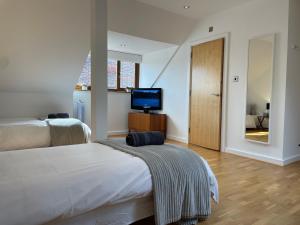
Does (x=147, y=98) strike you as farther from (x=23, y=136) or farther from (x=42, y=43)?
(x=23, y=136)

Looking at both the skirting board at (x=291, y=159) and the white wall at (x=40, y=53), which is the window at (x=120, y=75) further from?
the skirting board at (x=291, y=159)

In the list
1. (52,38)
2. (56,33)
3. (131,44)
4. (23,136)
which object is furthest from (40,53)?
(131,44)

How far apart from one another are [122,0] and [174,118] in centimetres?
276

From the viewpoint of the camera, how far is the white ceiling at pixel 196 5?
12.6 feet

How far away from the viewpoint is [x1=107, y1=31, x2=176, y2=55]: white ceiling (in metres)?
4.52

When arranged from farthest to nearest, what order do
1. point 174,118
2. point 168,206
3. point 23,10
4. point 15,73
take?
point 174,118 < point 15,73 < point 23,10 < point 168,206

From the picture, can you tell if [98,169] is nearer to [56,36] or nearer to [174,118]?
[56,36]

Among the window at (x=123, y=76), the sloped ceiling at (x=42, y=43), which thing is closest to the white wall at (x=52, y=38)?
the sloped ceiling at (x=42, y=43)

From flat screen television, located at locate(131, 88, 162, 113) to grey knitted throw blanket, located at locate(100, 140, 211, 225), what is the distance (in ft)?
12.6

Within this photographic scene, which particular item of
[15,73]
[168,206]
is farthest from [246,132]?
[15,73]

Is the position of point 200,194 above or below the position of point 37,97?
below

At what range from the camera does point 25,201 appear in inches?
46.3

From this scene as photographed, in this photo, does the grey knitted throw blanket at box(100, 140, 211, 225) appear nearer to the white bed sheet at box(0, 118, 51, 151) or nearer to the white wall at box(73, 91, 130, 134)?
the white bed sheet at box(0, 118, 51, 151)

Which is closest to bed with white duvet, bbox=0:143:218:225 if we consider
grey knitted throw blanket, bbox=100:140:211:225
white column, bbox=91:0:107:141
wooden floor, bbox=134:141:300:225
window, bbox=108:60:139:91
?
grey knitted throw blanket, bbox=100:140:211:225
